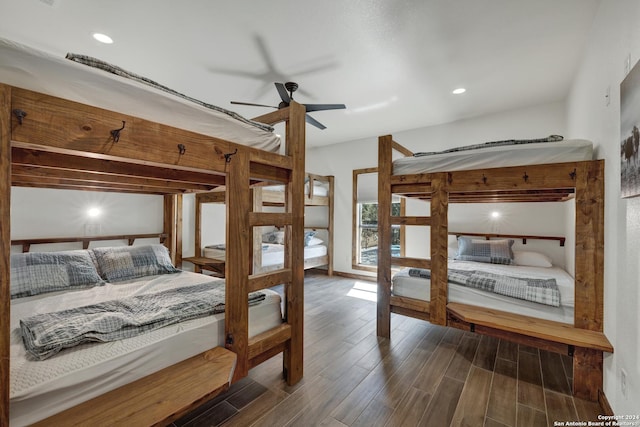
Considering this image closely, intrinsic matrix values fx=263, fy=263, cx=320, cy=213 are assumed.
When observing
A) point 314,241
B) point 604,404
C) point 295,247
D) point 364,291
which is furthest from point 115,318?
point 314,241

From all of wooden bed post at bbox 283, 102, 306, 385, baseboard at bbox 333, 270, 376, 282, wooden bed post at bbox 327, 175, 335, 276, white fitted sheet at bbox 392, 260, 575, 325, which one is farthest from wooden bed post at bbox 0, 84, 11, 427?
wooden bed post at bbox 327, 175, 335, 276

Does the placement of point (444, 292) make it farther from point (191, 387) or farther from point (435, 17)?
point (435, 17)

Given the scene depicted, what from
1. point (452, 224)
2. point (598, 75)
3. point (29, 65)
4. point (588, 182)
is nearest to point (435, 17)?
point (598, 75)

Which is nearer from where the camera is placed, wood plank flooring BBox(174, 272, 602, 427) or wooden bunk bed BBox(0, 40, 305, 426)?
wooden bunk bed BBox(0, 40, 305, 426)

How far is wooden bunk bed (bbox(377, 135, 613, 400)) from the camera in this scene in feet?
5.91

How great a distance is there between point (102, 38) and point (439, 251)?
3537mm

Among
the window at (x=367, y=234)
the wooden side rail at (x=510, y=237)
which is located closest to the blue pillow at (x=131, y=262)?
the window at (x=367, y=234)

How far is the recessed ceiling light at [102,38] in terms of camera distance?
2.27m

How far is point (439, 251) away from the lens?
2.39 meters

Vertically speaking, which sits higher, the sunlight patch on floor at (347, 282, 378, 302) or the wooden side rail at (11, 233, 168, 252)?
the wooden side rail at (11, 233, 168, 252)

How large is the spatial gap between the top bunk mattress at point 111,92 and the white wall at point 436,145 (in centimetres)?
373

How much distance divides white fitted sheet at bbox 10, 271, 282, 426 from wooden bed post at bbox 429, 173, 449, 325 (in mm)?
1440

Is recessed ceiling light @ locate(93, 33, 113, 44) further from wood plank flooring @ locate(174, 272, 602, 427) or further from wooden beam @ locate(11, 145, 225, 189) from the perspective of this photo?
wood plank flooring @ locate(174, 272, 602, 427)

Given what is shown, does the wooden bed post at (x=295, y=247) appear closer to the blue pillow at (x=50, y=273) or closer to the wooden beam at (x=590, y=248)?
the blue pillow at (x=50, y=273)
